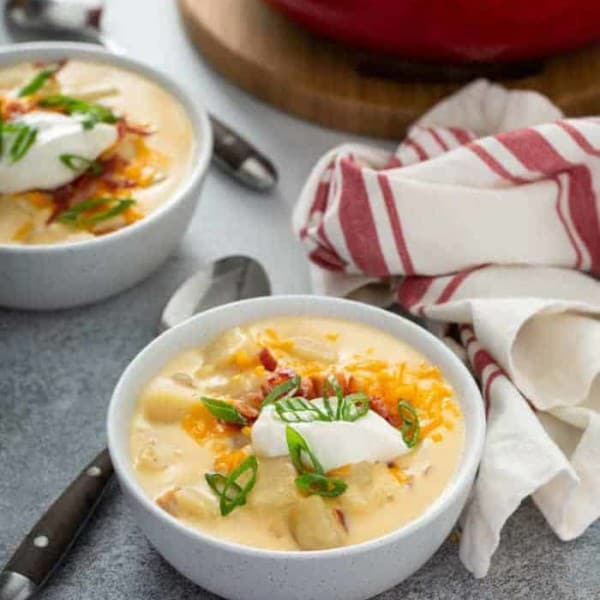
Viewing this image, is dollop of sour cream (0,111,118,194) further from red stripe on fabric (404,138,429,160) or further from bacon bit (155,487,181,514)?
bacon bit (155,487,181,514)

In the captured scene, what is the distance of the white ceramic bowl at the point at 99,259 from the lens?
191 centimetres

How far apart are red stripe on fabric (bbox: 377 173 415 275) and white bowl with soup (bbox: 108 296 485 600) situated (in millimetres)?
220

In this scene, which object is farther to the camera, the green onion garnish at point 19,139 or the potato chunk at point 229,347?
the green onion garnish at point 19,139

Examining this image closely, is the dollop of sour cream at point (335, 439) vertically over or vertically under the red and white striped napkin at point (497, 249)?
over

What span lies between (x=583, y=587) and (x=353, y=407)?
1.11ft

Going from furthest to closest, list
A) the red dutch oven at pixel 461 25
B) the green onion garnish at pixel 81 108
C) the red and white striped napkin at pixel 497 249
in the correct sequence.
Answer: the red dutch oven at pixel 461 25 → the green onion garnish at pixel 81 108 → the red and white striped napkin at pixel 497 249

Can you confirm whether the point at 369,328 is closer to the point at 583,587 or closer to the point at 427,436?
the point at 427,436

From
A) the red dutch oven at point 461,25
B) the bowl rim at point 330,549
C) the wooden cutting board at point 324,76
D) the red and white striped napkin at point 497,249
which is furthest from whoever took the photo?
the wooden cutting board at point 324,76

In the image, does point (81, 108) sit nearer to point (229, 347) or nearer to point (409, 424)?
point (229, 347)

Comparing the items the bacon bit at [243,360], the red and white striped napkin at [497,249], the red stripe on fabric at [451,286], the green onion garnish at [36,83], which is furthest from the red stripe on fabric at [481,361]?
the green onion garnish at [36,83]

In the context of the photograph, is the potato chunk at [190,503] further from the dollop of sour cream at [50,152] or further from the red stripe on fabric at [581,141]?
the red stripe on fabric at [581,141]

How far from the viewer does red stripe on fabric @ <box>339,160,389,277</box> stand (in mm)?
1972

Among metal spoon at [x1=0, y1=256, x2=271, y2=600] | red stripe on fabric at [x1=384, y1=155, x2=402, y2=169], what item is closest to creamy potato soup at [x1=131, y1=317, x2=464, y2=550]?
metal spoon at [x1=0, y1=256, x2=271, y2=600]

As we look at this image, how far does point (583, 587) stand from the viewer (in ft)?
5.44
